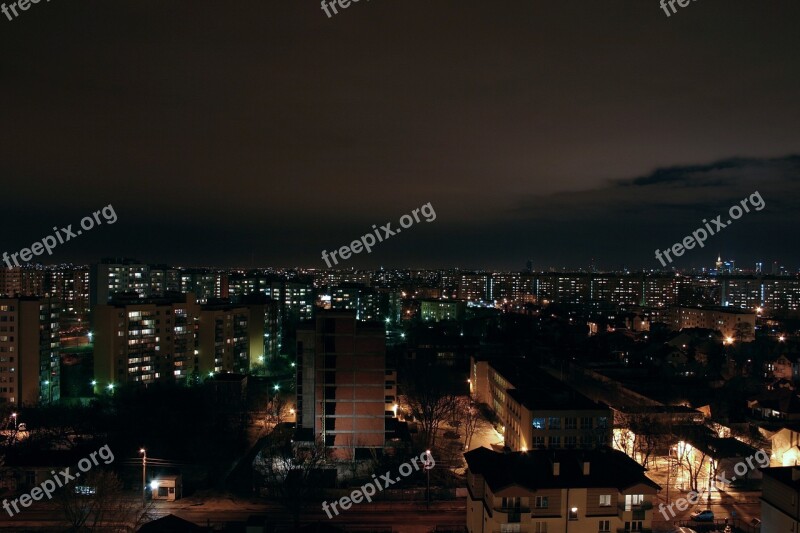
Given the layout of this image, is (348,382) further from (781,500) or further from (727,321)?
(727,321)

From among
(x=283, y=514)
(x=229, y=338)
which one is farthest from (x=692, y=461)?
(x=229, y=338)

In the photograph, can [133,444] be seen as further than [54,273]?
No

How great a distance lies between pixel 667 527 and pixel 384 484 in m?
5.69

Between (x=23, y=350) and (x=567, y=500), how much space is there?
18373 millimetres

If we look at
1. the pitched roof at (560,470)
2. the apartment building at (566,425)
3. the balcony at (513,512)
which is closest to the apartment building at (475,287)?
the apartment building at (566,425)

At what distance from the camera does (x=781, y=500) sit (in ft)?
26.3

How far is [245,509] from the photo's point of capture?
1088 cm

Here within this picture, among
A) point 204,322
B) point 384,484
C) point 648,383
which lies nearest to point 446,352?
point 648,383

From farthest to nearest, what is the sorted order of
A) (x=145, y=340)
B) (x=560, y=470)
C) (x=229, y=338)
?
(x=229, y=338), (x=145, y=340), (x=560, y=470)

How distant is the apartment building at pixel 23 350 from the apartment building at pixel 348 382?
10760 mm

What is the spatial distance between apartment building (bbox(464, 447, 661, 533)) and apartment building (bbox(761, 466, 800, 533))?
1.70 metres

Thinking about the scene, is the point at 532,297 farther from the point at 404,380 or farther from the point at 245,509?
the point at 245,509

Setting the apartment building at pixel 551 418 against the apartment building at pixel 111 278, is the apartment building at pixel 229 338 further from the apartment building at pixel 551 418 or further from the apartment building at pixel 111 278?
the apartment building at pixel 111 278

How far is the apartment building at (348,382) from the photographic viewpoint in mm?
14281
